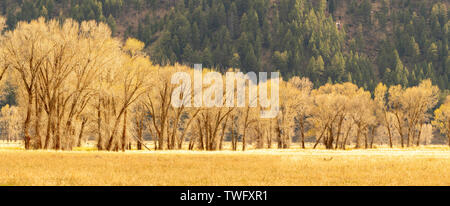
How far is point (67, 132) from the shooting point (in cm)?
5559

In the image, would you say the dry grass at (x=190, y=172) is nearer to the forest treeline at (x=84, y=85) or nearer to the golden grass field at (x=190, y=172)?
the golden grass field at (x=190, y=172)

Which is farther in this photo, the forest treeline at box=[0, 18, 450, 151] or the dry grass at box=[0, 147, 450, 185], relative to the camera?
the forest treeline at box=[0, 18, 450, 151]

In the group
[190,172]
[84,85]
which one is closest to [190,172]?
[190,172]

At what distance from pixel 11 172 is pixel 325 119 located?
72.6 m

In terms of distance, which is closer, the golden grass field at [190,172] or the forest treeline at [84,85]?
the golden grass field at [190,172]

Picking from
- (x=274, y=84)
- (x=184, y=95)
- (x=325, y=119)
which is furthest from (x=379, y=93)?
(x=184, y=95)

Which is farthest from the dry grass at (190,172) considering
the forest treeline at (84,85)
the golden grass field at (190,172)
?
the forest treeline at (84,85)

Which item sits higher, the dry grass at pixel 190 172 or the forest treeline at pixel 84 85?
the forest treeline at pixel 84 85

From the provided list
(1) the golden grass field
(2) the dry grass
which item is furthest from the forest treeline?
(1) the golden grass field

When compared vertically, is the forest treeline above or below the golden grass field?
above

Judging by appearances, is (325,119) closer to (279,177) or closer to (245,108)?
(245,108)

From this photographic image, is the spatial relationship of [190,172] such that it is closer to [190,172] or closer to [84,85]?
[190,172]

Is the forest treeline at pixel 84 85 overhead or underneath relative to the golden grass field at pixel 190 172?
overhead

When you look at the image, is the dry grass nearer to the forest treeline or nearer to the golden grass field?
the golden grass field
